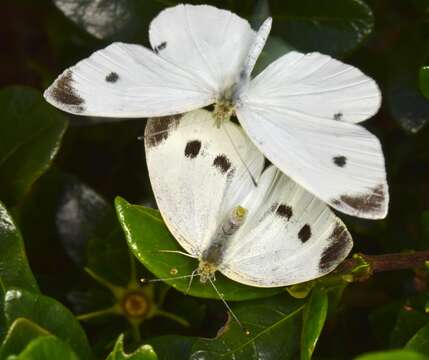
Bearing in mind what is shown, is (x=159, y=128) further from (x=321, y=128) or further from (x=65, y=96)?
(x=321, y=128)

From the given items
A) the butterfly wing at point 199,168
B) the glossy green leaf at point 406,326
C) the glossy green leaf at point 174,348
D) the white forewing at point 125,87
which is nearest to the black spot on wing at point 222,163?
the butterfly wing at point 199,168

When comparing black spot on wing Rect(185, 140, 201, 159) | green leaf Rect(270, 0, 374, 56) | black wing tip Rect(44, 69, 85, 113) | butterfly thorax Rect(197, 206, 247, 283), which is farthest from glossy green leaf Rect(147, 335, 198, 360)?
green leaf Rect(270, 0, 374, 56)

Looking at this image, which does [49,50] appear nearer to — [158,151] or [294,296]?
[158,151]

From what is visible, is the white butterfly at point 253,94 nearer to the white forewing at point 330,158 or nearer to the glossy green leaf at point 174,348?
the white forewing at point 330,158

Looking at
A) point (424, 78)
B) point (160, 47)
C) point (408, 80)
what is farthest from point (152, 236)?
point (408, 80)

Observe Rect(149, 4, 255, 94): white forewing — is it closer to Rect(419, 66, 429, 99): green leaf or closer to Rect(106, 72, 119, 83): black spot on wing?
Rect(106, 72, 119, 83): black spot on wing

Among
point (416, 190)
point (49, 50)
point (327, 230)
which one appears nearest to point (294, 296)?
point (327, 230)
